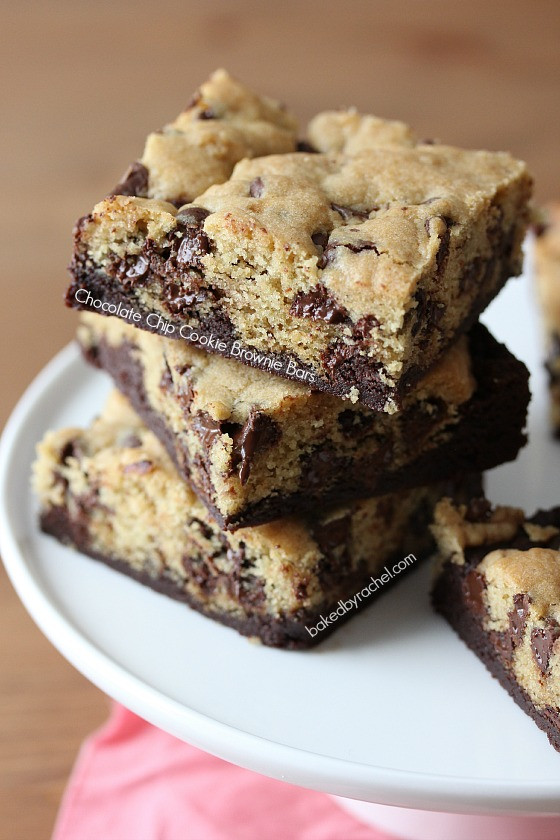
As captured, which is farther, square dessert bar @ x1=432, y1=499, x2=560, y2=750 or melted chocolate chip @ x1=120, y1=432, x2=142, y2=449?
melted chocolate chip @ x1=120, y1=432, x2=142, y2=449

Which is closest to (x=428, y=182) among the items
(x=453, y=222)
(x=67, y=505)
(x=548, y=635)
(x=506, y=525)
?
(x=453, y=222)

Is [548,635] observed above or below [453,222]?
below

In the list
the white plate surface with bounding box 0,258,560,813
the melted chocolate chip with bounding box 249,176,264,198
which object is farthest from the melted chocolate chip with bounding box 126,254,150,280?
the white plate surface with bounding box 0,258,560,813

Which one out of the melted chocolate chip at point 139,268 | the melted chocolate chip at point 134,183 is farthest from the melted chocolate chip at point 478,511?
the melted chocolate chip at point 134,183

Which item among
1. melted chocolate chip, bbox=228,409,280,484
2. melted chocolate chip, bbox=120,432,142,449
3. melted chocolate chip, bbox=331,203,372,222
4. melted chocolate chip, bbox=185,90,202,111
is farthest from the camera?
melted chocolate chip, bbox=185,90,202,111

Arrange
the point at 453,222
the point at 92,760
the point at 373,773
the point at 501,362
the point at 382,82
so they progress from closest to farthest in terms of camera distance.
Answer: the point at 373,773 → the point at 453,222 → the point at 501,362 → the point at 92,760 → the point at 382,82

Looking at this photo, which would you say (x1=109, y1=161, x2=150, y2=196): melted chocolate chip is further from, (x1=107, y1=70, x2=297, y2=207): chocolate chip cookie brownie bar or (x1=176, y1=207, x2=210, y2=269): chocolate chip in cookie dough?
(x1=176, y1=207, x2=210, y2=269): chocolate chip in cookie dough

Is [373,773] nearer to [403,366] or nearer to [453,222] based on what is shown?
[403,366]

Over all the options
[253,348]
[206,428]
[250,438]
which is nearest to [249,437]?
[250,438]
